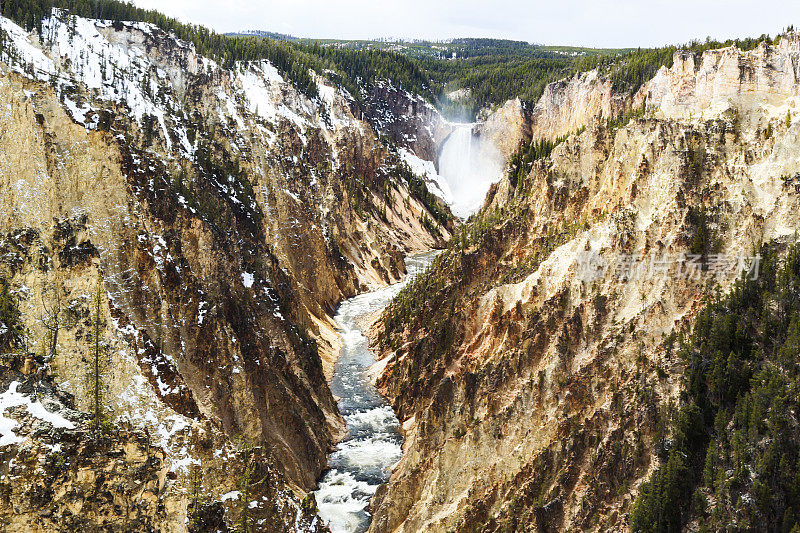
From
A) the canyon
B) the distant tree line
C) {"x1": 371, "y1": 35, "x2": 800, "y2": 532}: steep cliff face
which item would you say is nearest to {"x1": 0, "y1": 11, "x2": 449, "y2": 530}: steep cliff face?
the canyon

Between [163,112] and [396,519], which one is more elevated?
[163,112]

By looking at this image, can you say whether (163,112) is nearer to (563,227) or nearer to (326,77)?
(563,227)

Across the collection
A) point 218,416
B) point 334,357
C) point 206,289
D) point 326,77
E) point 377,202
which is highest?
point 326,77

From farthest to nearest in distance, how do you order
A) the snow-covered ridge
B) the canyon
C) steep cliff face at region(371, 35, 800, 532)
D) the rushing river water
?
the snow-covered ridge
the rushing river water
steep cliff face at region(371, 35, 800, 532)
the canyon

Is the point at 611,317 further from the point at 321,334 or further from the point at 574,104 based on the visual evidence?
the point at 574,104

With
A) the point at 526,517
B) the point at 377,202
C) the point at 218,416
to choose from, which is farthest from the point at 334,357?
the point at 377,202

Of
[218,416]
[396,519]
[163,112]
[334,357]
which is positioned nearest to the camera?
[396,519]

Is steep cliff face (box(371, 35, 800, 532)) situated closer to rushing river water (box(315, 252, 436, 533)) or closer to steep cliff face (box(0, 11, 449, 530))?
rushing river water (box(315, 252, 436, 533))
